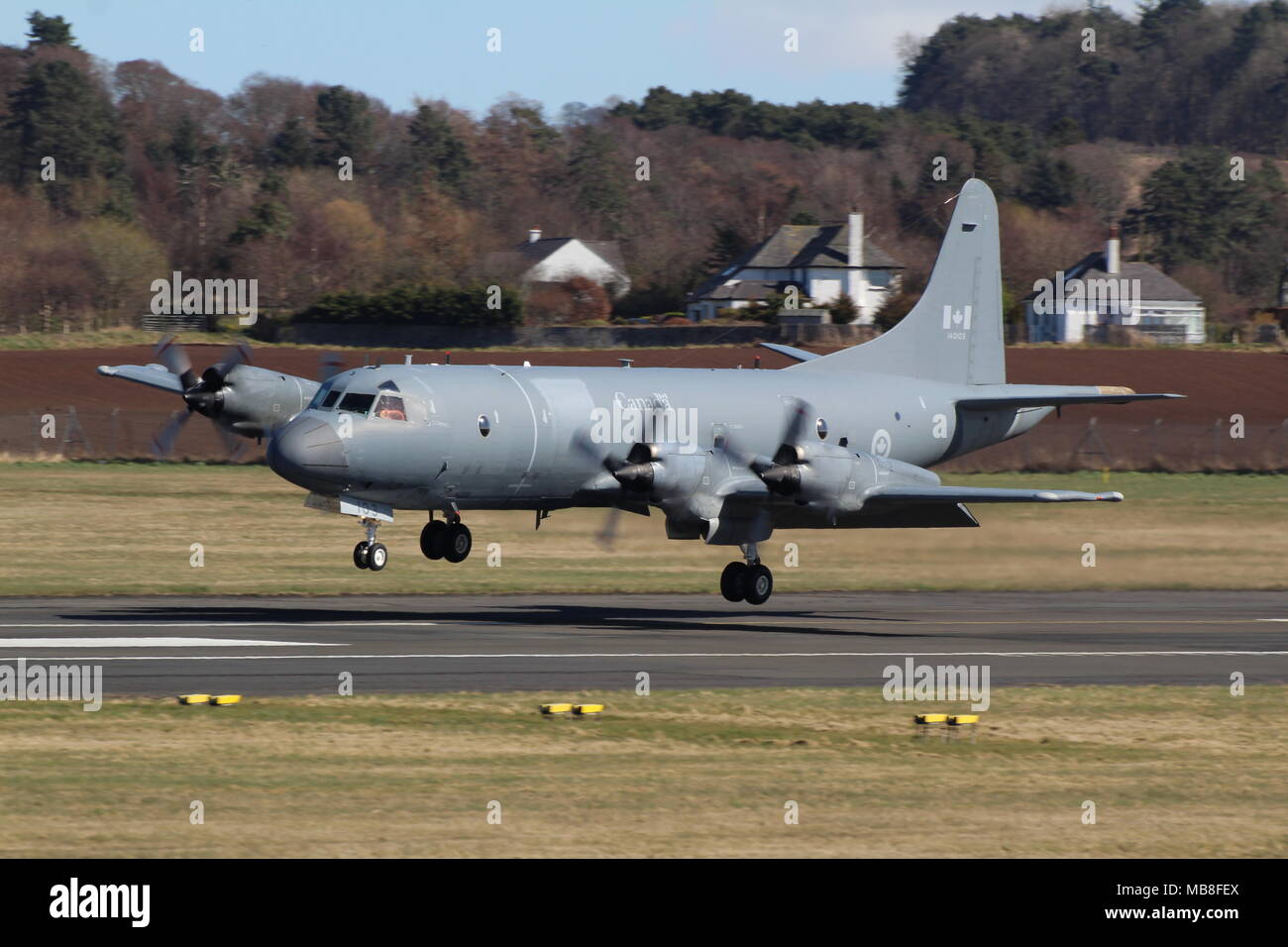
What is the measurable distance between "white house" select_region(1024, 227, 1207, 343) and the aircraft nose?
294 feet

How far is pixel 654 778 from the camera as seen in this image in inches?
691

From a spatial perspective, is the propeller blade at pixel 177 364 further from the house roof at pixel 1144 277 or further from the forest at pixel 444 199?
the house roof at pixel 1144 277

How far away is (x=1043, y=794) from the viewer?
16.9 meters

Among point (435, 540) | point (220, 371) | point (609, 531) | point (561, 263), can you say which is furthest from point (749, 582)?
point (561, 263)

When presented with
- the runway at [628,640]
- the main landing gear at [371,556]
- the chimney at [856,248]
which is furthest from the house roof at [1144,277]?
the main landing gear at [371,556]

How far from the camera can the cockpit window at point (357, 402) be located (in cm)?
3077

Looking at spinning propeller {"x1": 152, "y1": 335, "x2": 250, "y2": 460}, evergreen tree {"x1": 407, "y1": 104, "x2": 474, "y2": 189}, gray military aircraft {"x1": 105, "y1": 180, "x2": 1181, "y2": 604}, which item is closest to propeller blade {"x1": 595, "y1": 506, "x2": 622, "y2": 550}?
gray military aircraft {"x1": 105, "y1": 180, "x2": 1181, "y2": 604}

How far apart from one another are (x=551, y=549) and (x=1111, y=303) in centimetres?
9452

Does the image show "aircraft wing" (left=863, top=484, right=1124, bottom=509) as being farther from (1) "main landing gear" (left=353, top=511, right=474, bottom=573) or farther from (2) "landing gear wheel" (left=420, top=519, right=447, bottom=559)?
(2) "landing gear wheel" (left=420, top=519, right=447, bottom=559)

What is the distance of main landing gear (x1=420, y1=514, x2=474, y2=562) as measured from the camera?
3228 centimetres

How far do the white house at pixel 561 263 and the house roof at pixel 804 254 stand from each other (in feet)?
22.7
